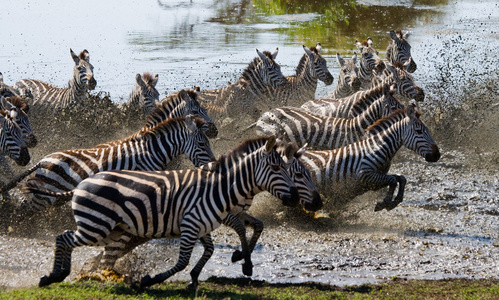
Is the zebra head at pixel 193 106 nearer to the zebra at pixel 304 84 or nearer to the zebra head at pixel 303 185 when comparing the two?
the zebra head at pixel 303 185

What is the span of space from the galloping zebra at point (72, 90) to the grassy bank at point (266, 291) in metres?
8.86

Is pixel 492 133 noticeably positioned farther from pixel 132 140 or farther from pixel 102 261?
pixel 102 261

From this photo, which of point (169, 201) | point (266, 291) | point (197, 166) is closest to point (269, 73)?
point (197, 166)

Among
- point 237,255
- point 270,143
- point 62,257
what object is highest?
point 270,143

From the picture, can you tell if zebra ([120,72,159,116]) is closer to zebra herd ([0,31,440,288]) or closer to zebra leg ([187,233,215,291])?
zebra herd ([0,31,440,288])

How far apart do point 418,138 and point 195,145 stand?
12.0 feet

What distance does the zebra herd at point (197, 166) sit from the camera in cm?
788

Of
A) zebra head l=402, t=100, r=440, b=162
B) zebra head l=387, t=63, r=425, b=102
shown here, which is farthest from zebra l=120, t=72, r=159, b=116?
zebra head l=402, t=100, r=440, b=162

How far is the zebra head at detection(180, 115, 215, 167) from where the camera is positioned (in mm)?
10297

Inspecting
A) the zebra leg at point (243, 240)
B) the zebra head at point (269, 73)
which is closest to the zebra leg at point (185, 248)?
the zebra leg at point (243, 240)

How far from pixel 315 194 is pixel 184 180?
163 cm

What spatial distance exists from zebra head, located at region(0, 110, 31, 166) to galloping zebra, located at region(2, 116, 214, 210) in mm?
1283

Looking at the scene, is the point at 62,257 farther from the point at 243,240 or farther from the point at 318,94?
the point at 318,94

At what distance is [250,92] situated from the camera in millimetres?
17719
